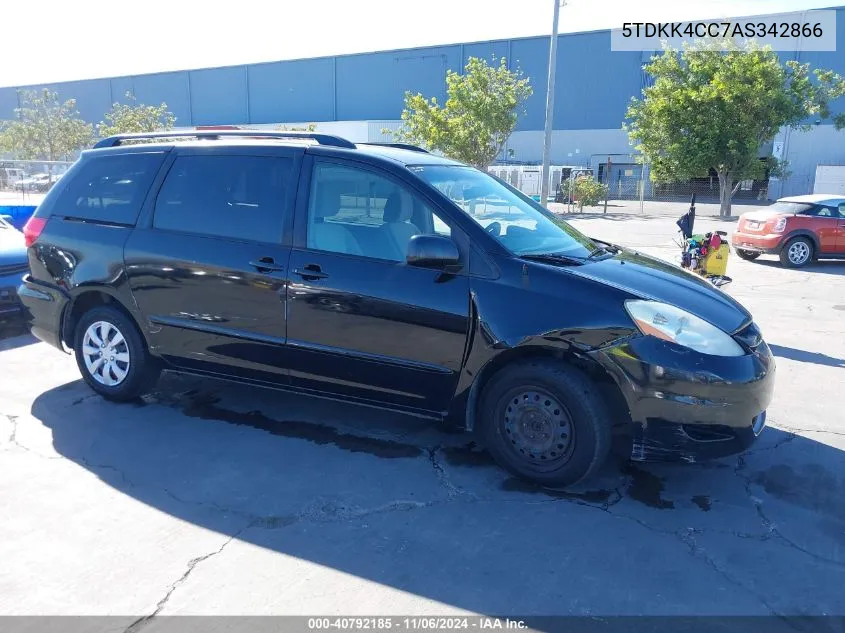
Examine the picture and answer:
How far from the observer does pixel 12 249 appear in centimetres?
697

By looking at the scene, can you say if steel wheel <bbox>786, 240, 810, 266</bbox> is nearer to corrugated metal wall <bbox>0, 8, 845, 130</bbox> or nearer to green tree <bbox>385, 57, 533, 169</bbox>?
green tree <bbox>385, 57, 533, 169</bbox>

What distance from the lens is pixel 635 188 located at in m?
40.6

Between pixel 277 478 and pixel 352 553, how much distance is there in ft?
2.99

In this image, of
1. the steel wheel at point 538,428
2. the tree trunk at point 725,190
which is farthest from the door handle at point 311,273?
the tree trunk at point 725,190

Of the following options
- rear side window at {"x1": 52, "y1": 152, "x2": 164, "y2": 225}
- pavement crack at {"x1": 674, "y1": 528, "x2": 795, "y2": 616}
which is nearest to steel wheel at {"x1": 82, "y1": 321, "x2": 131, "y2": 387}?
rear side window at {"x1": 52, "y1": 152, "x2": 164, "y2": 225}

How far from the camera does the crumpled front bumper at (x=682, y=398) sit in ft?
11.1

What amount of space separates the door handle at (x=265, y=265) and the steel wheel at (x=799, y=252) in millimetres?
12077

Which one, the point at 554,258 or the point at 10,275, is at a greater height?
the point at 554,258

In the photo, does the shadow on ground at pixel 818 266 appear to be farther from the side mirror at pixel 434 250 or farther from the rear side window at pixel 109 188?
the rear side window at pixel 109 188

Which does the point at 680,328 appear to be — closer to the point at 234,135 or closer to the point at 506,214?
the point at 506,214

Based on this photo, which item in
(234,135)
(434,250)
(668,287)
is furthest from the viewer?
(234,135)

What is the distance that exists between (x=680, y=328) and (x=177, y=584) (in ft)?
9.10

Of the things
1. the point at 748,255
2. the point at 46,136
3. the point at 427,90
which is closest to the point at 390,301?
the point at 748,255

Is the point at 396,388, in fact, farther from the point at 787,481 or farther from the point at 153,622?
the point at 787,481
